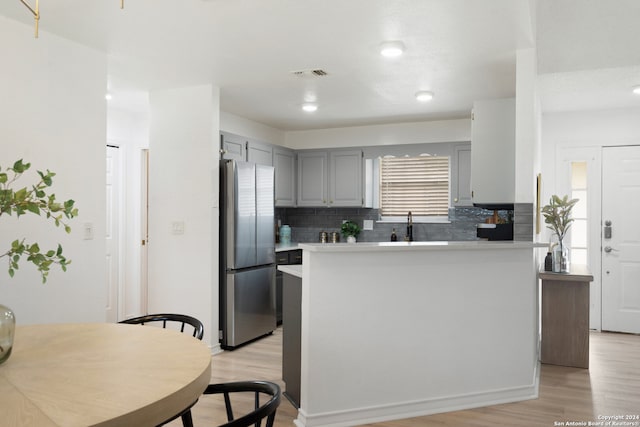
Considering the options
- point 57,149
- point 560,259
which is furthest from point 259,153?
point 560,259

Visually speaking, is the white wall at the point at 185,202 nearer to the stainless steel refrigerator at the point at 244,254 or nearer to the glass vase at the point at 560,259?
the stainless steel refrigerator at the point at 244,254

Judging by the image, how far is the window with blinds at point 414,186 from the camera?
6391 millimetres

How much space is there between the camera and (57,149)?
335 cm

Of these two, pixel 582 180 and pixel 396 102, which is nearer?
pixel 396 102

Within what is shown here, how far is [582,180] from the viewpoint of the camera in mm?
5711

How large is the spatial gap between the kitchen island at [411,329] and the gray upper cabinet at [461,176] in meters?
2.31

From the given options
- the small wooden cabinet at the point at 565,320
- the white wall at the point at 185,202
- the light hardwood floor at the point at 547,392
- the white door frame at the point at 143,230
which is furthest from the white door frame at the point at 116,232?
the small wooden cabinet at the point at 565,320

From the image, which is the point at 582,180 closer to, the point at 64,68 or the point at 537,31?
the point at 537,31

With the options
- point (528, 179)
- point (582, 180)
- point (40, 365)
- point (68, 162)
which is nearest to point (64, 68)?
Result: point (68, 162)

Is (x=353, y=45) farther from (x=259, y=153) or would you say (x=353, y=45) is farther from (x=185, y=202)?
(x=259, y=153)

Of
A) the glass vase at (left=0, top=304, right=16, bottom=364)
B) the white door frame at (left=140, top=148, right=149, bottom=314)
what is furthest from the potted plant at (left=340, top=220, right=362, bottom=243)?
the glass vase at (left=0, top=304, right=16, bottom=364)

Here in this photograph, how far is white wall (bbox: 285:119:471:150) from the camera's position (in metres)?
6.11

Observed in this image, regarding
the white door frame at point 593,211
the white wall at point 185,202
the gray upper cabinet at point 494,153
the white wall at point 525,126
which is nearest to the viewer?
the white wall at point 525,126

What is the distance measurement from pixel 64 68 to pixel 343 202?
3745 mm
